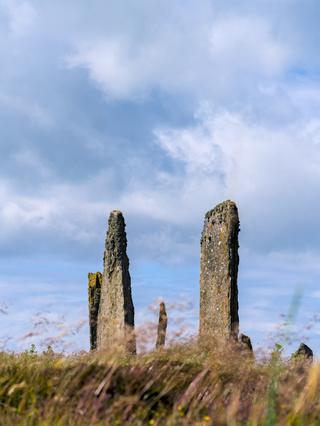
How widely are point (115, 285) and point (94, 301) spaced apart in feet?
8.20

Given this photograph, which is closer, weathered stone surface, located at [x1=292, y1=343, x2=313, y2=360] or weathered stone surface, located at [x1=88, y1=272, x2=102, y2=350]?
weathered stone surface, located at [x1=292, y1=343, x2=313, y2=360]

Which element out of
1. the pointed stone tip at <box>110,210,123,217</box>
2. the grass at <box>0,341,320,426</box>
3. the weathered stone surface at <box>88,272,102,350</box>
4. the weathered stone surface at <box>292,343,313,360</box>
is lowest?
the grass at <box>0,341,320,426</box>

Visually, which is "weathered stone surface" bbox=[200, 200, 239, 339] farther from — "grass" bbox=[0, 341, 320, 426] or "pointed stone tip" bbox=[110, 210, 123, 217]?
"grass" bbox=[0, 341, 320, 426]

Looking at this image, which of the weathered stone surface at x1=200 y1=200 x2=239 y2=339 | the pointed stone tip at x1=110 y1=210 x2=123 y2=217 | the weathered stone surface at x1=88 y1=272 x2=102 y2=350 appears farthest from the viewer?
the weathered stone surface at x1=88 y1=272 x2=102 y2=350

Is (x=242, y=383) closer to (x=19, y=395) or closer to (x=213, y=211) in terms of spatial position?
(x=19, y=395)

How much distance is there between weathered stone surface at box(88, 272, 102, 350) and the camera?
21.3m

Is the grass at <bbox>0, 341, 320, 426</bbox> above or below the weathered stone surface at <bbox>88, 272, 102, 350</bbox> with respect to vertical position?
below

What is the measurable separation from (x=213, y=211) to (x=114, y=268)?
116 inches

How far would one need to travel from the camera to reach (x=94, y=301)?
21.6 m

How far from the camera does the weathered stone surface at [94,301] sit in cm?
2127

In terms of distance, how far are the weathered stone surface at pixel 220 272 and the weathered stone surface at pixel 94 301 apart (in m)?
4.43

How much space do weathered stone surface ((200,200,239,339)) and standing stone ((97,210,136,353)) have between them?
1.99 m

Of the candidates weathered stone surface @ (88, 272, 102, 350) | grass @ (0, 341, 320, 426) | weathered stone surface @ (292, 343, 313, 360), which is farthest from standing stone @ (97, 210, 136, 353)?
grass @ (0, 341, 320, 426)

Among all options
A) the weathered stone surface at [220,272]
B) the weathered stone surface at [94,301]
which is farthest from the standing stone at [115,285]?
the weathered stone surface at [220,272]
